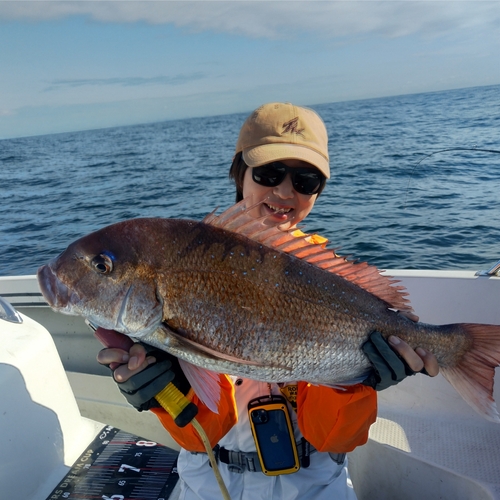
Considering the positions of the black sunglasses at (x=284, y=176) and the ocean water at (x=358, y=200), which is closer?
the black sunglasses at (x=284, y=176)

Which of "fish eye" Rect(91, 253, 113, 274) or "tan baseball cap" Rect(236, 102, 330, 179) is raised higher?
"tan baseball cap" Rect(236, 102, 330, 179)

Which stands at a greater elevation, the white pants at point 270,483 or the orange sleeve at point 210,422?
the orange sleeve at point 210,422

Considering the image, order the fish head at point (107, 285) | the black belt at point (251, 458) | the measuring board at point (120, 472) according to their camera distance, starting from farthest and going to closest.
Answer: the measuring board at point (120, 472), the black belt at point (251, 458), the fish head at point (107, 285)

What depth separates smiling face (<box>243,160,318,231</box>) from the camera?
8.85 ft

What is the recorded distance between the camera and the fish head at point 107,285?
62.2 inches

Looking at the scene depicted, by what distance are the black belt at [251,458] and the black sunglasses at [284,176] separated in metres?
1.47

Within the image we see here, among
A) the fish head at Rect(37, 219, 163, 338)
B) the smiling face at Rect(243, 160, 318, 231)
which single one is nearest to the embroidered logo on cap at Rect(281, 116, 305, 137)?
the smiling face at Rect(243, 160, 318, 231)

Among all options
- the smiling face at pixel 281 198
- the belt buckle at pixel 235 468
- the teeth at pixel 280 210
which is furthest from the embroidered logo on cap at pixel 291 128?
the belt buckle at pixel 235 468

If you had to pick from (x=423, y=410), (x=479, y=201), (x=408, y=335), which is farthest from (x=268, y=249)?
(x=479, y=201)

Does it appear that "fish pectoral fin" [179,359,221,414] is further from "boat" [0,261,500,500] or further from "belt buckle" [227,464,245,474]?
"boat" [0,261,500,500]

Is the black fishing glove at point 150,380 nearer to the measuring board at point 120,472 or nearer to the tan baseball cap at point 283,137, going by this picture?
the measuring board at point 120,472

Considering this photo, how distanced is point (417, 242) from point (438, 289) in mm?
5675

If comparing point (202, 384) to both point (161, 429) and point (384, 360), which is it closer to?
point (384, 360)

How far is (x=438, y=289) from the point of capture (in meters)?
3.38
